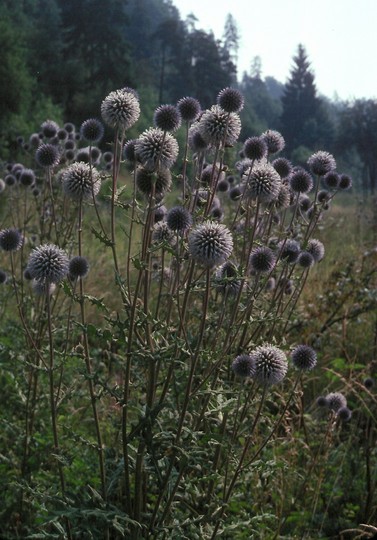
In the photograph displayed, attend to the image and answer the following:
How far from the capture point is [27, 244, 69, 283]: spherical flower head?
286 centimetres

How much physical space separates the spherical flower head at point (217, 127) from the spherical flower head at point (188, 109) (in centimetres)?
21

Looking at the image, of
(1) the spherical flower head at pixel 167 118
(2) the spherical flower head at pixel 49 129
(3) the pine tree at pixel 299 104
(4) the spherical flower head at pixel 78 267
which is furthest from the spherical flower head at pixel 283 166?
(3) the pine tree at pixel 299 104

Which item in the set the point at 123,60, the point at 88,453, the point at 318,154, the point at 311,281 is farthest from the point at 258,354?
the point at 123,60

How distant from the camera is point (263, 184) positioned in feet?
9.66

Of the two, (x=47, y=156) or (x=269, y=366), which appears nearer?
(x=269, y=366)

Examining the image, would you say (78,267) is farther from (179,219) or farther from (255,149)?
(255,149)

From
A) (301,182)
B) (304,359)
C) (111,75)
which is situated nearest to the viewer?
(304,359)

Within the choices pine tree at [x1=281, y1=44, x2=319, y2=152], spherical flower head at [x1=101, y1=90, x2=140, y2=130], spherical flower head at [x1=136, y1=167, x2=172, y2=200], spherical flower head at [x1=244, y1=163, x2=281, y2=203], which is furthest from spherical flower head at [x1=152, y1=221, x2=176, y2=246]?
pine tree at [x1=281, y1=44, x2=319, y2=152]

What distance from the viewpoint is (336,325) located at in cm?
622

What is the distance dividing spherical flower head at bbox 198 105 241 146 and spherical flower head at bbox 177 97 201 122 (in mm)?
211

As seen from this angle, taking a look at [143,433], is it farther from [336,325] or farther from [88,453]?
[336,325]

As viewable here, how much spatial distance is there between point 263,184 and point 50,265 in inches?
40.7

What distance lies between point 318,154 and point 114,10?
4066 cm

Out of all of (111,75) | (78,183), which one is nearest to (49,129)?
(78,183)
